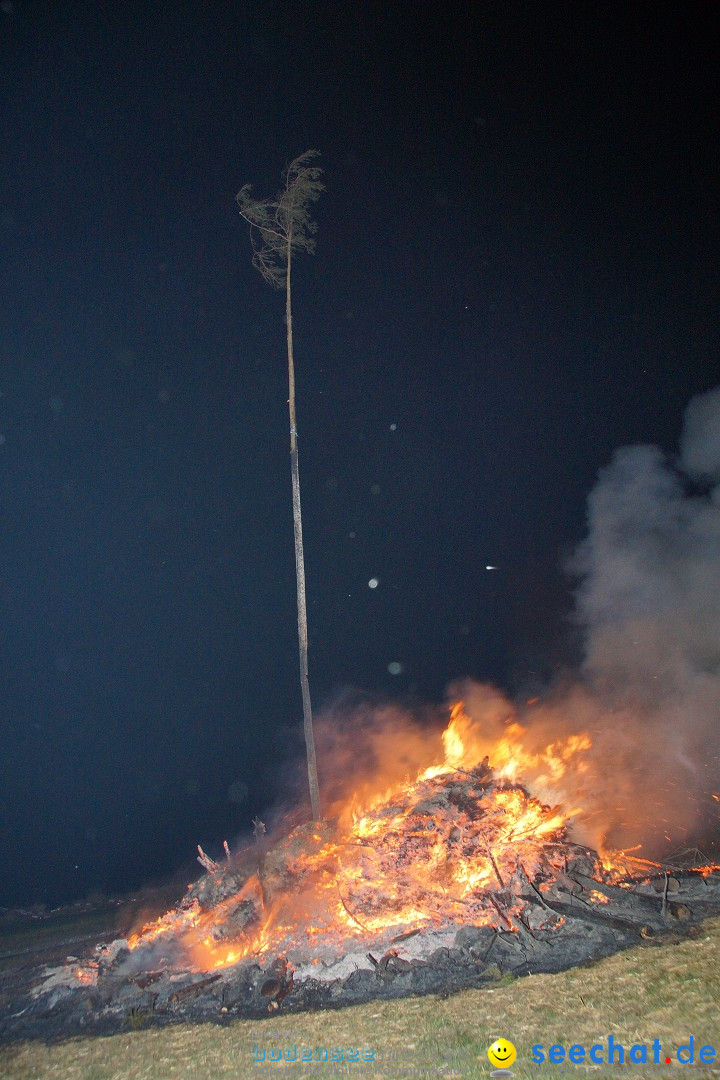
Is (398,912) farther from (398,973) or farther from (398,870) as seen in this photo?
(398,973)

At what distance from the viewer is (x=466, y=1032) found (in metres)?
7.10

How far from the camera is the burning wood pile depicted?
31.6 ft

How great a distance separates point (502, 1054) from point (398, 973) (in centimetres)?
381

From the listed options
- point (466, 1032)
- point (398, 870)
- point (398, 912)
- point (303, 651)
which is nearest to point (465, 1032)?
point (466, 1032)

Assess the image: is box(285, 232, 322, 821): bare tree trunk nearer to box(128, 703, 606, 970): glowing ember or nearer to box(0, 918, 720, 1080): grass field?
box(128, 703, 606, 970): glowing ember

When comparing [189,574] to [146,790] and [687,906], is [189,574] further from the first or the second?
[687,906]

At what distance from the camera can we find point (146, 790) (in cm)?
2361

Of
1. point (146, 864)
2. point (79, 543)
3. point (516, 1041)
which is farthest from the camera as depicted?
point (79, 543)

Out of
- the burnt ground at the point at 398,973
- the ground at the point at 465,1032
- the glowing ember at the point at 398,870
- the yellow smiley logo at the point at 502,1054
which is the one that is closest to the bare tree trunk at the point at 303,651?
the glowing ember at the point at 398,870

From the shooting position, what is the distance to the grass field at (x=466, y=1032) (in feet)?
20.7

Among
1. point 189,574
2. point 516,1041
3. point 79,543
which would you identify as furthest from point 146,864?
point 516,1041

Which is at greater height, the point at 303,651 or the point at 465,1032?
the point at 303,651

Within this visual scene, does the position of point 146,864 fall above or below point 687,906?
below

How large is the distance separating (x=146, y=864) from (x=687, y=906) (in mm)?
20718
